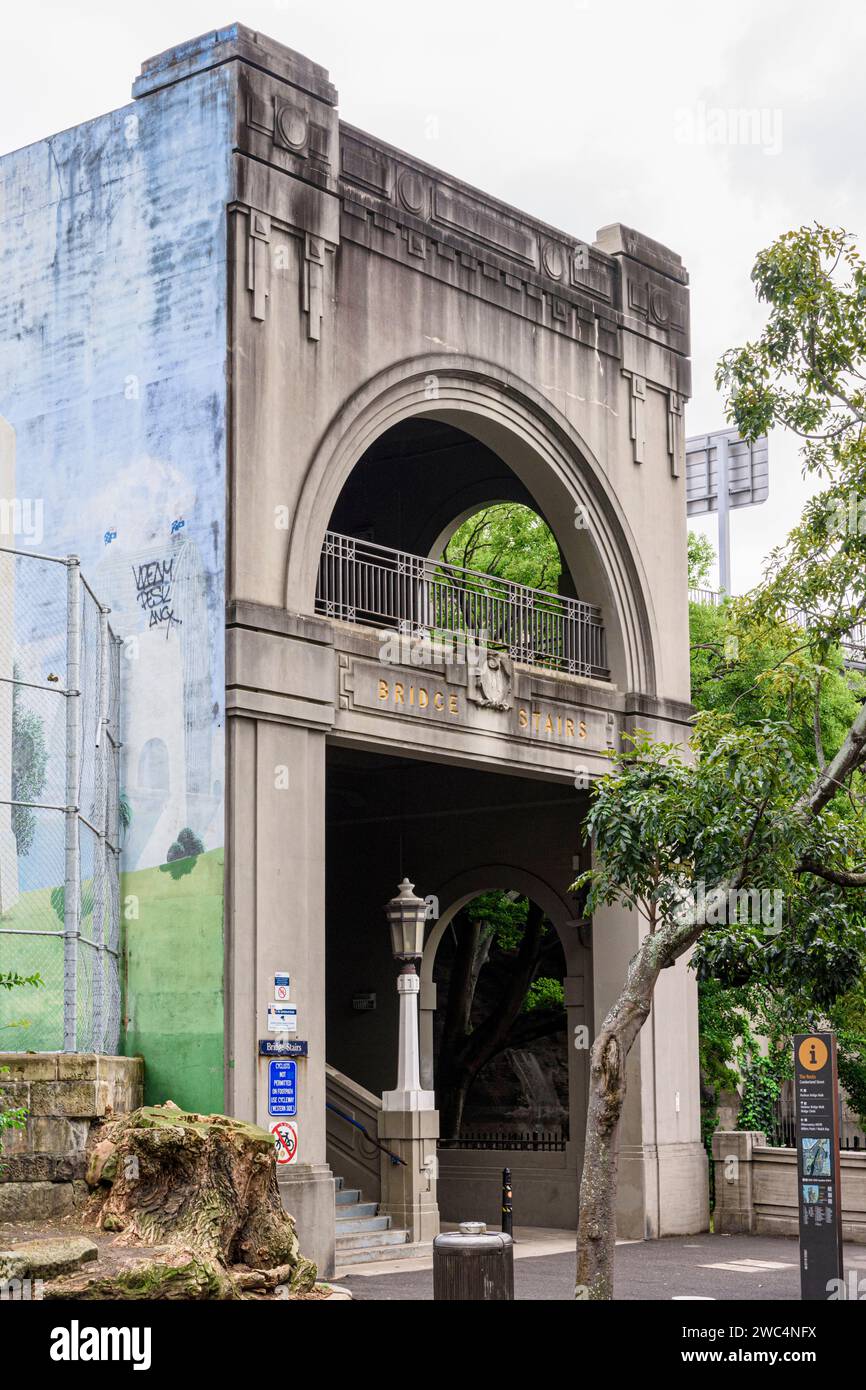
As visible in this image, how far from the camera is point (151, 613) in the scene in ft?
58.9

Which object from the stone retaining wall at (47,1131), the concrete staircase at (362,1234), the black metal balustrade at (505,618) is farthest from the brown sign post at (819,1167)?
the black metal balustrade at (505,618)

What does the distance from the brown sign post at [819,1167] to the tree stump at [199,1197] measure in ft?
12.7

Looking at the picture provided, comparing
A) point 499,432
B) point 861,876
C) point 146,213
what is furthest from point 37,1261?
point 499,432

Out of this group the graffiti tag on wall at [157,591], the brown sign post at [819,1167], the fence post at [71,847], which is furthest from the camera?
the graffiti tag on wall at [157,591]

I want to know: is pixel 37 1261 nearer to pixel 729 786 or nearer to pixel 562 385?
pixel 729 786

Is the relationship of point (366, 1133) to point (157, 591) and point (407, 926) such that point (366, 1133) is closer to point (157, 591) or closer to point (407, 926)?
point (407, 926)

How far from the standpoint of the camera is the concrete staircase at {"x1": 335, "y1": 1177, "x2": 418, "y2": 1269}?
18.8 meters

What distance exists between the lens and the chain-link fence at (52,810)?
55.2ft

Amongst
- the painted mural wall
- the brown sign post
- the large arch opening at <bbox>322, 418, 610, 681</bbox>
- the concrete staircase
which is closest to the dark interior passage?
the large arch opening at <bbox>322, 418, 610, 681</bbox>

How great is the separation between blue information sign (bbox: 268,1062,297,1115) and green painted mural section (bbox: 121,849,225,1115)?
54 centimetres

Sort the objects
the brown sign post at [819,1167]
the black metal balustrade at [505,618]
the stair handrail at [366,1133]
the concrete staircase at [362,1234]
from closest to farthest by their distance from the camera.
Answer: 1. the brown sign post at [819,1167]
2. the concrete staircase at [362,1234]
3. the stair handrail at [366,1133]
4. the black metal balustrade at [505,618]

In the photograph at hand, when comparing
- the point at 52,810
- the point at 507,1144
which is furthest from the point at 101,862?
the point at 507,1144

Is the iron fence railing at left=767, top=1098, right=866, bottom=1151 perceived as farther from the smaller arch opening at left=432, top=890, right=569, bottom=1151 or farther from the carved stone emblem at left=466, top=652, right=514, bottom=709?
the carved stone emblem at left=466, top=652, right=514, bottom=709

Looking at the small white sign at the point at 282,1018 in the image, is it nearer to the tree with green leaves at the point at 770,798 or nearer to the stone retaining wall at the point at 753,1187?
the tree with green leaves at the point at 770,798
